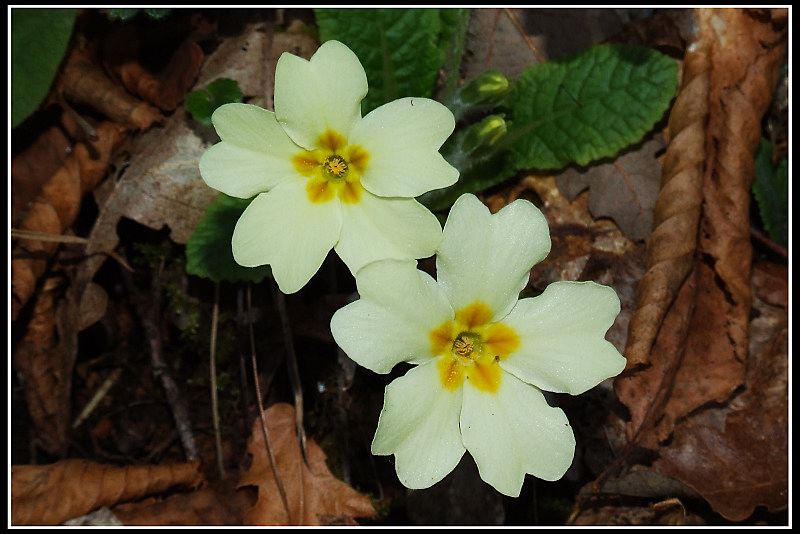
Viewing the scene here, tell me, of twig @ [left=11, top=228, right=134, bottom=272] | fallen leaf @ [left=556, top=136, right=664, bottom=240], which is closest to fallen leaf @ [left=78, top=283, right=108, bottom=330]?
twig @ [left=11, top=228, right=134, bottom=272]

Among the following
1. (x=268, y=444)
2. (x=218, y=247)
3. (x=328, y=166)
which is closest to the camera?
(x=328, y=166)

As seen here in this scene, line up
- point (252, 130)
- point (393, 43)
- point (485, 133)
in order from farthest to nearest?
point (393, 43) < point (485, 133) < point (252, 130)

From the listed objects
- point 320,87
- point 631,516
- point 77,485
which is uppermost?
point 320,87

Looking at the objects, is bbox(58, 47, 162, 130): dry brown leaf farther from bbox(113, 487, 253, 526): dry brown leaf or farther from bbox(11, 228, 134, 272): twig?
bbox(113, 487, 253, 526): dry brown leaf

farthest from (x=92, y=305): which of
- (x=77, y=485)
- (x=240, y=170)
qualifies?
(x=240, y=170)

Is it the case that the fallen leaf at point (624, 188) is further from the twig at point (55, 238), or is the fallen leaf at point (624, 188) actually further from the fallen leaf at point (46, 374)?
the fallen leaf at point (46, 374)

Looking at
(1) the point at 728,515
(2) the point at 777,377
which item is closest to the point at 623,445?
(1) the point at 728,515

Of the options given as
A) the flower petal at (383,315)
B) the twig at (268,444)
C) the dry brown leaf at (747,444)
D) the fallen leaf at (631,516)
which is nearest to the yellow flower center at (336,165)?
the flower petal at (383,315)

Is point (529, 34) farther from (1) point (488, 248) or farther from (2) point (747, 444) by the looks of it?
(2) point (747, 444)

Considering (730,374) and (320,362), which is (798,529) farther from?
(320,362)
